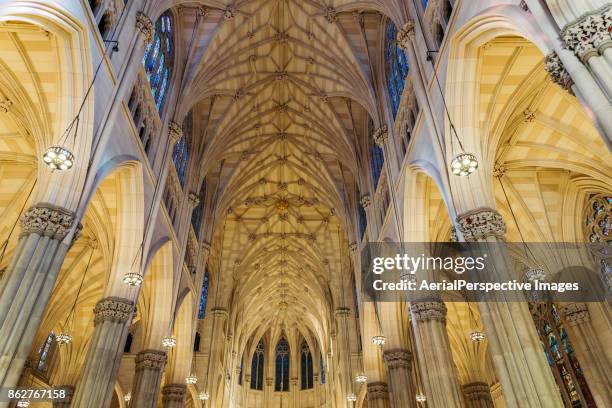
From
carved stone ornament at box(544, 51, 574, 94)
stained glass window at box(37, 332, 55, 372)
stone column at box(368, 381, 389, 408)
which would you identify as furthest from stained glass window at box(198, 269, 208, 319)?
carved stone ornament at box(544, 51, 574, 94)

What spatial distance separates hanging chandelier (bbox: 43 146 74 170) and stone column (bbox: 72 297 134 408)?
5896 millimetres

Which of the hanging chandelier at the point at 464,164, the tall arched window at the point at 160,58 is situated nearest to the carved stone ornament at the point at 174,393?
the tall arched window at the point at 160,58

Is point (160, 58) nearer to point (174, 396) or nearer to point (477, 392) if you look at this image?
point (174, 396)

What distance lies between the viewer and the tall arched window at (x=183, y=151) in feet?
68.2

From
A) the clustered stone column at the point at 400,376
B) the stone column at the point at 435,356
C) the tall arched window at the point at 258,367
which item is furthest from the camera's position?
the tall arched window at the point at 258,367

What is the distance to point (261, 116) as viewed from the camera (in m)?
26.8

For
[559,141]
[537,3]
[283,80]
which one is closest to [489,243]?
[537,3]

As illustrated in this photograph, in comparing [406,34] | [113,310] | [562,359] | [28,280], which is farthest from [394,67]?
[28,280]

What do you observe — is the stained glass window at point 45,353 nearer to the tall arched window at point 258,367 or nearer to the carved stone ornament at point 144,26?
the carved stone ornament at point 144,26

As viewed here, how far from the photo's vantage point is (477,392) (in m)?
22.0

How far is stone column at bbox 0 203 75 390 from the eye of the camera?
7.72m

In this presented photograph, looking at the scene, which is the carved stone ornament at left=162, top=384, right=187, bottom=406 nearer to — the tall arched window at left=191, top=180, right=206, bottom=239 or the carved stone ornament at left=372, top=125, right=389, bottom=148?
the tall arched window at left=191, top=180, right=206, bottom=239

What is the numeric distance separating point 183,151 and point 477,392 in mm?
19277

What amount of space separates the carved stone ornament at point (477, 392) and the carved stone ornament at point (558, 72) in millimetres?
19735
